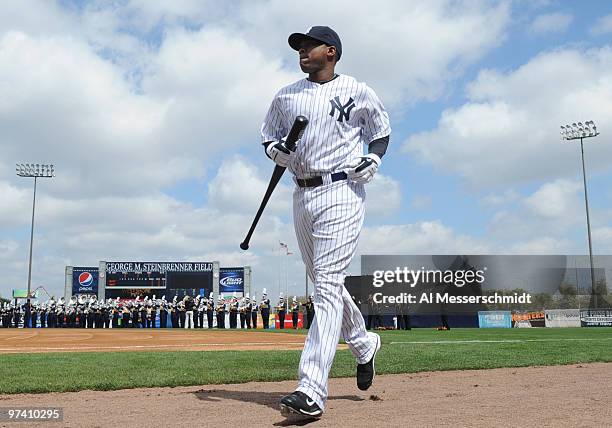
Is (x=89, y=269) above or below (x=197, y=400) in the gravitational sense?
above

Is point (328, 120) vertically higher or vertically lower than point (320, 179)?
higher

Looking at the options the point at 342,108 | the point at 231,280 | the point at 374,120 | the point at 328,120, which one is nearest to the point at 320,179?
the point at 328,120

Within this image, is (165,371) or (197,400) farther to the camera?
(165,371)

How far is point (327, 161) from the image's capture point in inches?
150

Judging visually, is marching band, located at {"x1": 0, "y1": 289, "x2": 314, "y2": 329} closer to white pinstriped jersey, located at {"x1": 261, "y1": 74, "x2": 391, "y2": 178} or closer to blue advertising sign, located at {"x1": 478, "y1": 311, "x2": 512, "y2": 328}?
blue advertising sign, located at {"x1": 478, "y1": 311, "x2": 512, "y2": 328}

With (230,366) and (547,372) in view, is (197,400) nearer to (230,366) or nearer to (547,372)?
(230,366)

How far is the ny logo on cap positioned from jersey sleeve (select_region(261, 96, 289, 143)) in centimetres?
40

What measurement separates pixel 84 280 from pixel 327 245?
5946 centimetres

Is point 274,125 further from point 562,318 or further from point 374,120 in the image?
point 562,318

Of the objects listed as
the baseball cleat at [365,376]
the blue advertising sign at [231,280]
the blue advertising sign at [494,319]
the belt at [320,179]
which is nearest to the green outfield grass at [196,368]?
the baseball cleat at [365,376]

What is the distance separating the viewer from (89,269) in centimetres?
5878

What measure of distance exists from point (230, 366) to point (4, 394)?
237cm

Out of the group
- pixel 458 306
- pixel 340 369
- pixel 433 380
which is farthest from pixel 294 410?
pixel 458 306

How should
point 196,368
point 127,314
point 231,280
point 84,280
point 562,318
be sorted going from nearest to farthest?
point 196,368, point 562,318, point 127,314, point 84,280, point 231,280
